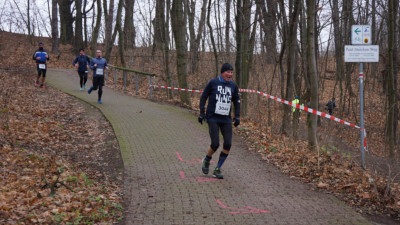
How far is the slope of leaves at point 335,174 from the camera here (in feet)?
19.7

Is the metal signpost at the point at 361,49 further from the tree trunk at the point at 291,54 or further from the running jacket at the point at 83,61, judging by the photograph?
the running jacket at the point at 83,61

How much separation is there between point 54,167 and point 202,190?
281 cm

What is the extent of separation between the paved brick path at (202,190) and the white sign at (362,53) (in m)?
2.67

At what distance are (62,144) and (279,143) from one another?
5.42m

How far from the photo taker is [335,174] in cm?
738

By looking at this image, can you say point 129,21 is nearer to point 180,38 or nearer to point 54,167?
point 180,38

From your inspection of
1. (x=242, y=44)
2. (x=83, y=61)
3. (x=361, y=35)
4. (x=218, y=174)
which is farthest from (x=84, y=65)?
(x=361, y=35)

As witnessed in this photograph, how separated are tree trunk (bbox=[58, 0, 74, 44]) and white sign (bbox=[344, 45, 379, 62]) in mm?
33565

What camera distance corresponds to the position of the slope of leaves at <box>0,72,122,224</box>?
5.19 meters

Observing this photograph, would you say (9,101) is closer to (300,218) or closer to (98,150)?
(98,150)

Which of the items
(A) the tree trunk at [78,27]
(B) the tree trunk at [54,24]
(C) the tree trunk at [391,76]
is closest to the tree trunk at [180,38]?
(C) the tree trunk at [391,76]

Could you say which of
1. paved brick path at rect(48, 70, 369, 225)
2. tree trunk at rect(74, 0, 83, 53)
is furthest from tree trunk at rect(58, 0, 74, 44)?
paved brick path at rect(48, 70, 369, 225)

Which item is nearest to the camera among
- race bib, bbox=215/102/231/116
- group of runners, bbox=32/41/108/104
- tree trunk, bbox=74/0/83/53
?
race bib, bbox=215/102/231/116

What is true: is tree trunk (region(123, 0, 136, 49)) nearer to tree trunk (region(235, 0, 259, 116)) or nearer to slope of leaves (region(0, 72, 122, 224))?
tree trunk (region(235, 0, 259, 116))
